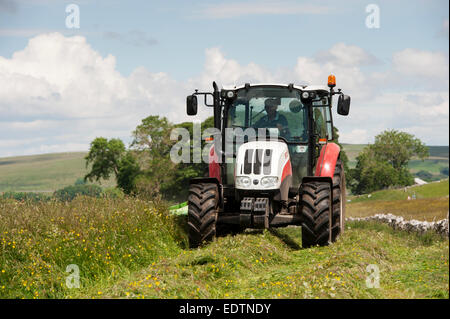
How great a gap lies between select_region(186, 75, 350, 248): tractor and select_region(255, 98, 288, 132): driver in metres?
0.02

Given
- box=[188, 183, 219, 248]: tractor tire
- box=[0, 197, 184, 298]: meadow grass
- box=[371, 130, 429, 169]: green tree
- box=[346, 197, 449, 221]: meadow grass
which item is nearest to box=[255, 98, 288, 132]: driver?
box=[188, 183, 219, 248]: tractor tire

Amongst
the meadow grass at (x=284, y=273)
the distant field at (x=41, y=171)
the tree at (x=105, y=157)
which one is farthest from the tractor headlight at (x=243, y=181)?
the distant field at (x=41, y=171)

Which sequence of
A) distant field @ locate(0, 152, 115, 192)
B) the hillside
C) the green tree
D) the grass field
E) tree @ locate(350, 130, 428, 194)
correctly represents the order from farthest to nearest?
the hillside
distant field @ locate(0, 152, 115, 192)
the green tree
tree @ locate(350, 130, 428, 194)
the grass field

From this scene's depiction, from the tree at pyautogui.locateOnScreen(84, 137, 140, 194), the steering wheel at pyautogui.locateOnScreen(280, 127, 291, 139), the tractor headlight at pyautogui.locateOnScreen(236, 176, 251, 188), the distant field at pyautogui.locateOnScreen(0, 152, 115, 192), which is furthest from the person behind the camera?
the distant field at pyautogui.locateOnScreen(0, 152, 115, 192)

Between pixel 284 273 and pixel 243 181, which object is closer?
pixel 284 273

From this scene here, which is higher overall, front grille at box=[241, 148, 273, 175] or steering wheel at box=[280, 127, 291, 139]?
steering wheel at box=[280, 127, 291, 139]

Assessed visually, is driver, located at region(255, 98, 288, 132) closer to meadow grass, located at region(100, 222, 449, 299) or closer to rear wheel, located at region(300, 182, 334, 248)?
rear wheel, located at region(300, 182, 334, 248)

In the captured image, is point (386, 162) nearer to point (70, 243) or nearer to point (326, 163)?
point (326, 163)

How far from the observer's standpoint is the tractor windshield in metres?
9.88

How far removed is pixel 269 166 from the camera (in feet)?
30.4

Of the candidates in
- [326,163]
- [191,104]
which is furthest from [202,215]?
[326,163]

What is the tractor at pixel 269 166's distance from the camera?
9258 millimetres

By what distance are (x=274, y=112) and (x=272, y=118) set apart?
0.38 feet

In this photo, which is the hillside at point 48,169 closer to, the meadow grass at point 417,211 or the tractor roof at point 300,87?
the meadow grass at point 417,211
